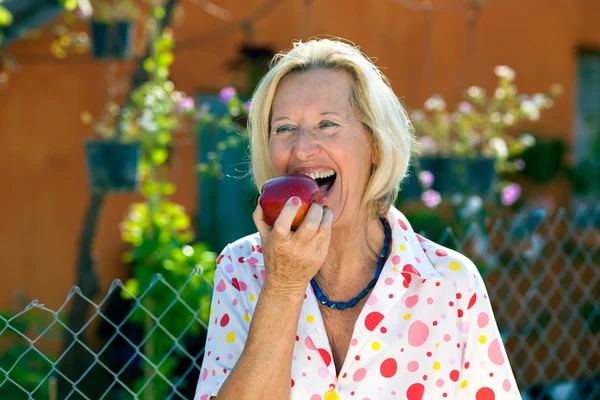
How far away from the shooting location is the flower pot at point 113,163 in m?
3.81

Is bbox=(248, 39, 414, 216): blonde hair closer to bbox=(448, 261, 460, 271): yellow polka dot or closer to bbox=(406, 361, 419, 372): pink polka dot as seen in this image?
bbox=(448, 261, 460, 271): yellow polka dot

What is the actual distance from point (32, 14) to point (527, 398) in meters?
3.56

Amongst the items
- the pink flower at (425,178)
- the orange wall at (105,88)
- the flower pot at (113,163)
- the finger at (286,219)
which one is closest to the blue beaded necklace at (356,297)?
the finger at (286,219)

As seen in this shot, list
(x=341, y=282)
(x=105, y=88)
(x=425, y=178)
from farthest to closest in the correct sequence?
(x=105, y=88) → (x=425, y=178) → (x=341, y=282)

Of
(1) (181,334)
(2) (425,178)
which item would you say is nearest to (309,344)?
(1) (181,334)

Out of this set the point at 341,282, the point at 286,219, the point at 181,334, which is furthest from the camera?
the point at 181,334

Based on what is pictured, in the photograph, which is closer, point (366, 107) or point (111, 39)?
point (366, 107)

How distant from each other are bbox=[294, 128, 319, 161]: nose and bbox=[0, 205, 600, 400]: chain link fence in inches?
21.5

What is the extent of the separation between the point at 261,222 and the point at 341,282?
0.33 metres

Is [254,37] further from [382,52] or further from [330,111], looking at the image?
[330,111]

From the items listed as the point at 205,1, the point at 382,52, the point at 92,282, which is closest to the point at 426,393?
the point at 92,282

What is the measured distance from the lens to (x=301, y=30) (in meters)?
6.05

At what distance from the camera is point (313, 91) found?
6.65ft

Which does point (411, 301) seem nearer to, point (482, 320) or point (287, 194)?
point (482, 320)
